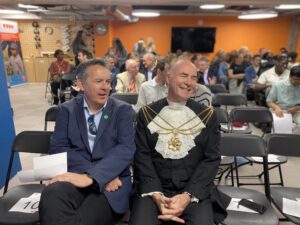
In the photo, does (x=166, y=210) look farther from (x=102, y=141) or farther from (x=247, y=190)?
(x=247, y=190)

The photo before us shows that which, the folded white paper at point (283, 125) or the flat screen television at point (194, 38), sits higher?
the flat screen television at point (194, 38)

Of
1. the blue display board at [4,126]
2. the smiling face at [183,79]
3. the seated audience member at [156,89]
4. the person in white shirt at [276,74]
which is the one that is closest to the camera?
the smiling face at [183,79]

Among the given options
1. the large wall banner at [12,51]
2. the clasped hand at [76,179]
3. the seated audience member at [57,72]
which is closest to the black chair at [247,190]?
the clasped hand at [76,179]

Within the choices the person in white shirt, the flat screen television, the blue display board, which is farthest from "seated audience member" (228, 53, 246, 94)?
the blue display board

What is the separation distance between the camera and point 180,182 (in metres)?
1.73

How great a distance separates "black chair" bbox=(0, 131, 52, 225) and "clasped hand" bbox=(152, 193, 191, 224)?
756mm

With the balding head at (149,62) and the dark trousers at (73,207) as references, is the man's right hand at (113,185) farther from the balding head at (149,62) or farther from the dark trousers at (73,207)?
the balding head at (149,62)

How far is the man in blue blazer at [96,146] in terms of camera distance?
63.5 inches

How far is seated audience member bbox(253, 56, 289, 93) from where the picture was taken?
4.96 meters

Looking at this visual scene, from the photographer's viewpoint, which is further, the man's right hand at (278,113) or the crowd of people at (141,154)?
the man's right hand at (278,113)

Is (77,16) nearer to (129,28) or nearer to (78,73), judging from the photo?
(129,28)

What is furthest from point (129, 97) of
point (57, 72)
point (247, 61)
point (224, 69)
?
point (247, 61)

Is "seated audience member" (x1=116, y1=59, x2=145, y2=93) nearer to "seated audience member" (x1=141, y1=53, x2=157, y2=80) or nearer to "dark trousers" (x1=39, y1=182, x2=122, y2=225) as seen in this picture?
"seated audience member" (x1=141, y1=53, x2=157, y2=80)

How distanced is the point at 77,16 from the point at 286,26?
8566 mm
